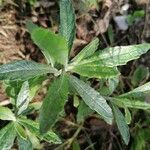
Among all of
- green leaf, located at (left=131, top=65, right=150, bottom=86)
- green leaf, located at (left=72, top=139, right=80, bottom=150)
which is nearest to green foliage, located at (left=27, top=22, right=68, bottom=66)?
green leaf, located at (left=72, top=139, right=80, bottom=150)

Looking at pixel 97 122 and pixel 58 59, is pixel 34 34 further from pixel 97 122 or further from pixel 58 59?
pixel 97 122

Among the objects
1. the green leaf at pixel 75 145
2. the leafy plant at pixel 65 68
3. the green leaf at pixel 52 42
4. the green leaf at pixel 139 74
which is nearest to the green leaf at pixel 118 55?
the leafy plant at pixel 65 68

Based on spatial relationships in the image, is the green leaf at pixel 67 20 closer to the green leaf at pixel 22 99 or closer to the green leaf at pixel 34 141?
the green leaf at pixel 22 99

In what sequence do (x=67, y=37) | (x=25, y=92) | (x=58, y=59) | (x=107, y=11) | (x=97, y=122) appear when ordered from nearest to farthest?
(x=58, y=59) < (x=67, y=37) < (x=25, y=92) < (x=97, y=122) < (x=107, y=11)

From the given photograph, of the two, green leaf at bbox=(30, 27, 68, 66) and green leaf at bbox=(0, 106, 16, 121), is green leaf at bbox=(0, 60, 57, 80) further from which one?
green leaf at bbox=(0, 106, 16, 121)

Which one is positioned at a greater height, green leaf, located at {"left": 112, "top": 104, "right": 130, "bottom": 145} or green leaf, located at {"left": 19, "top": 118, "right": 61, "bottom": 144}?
green leaf, located at {"left": 19, "top": 118, "right": 61, "bottom": 144}

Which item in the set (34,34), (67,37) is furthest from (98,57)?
(34,34)
